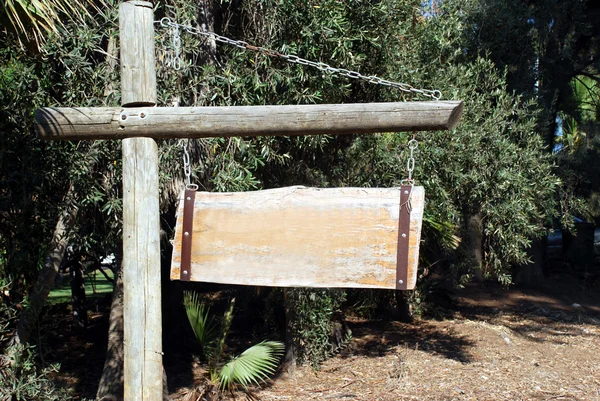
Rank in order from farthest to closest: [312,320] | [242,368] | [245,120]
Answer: [312,320]
[242,368]
[245,120]

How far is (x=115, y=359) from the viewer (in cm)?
729

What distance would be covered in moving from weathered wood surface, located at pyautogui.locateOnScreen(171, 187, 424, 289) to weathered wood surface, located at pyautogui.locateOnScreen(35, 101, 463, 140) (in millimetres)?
328

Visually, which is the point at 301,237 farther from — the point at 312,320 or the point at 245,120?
the point at 312,320

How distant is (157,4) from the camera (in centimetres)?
588

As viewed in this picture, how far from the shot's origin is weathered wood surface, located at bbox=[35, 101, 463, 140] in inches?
119

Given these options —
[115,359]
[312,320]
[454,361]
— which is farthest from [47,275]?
[454,361]

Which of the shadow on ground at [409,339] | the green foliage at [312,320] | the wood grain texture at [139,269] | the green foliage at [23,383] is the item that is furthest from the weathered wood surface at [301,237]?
the shadow on ground at [409,339]

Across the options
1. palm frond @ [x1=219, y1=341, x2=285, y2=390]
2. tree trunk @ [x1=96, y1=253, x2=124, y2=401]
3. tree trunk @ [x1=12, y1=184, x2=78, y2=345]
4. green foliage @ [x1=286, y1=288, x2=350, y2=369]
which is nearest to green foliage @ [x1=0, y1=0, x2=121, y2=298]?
tree trunk @ [x1=12, y1=184, x2=78, y2=345]

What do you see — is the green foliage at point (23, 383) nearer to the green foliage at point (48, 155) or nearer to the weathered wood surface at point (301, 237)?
the green foliage at point (48, 155)

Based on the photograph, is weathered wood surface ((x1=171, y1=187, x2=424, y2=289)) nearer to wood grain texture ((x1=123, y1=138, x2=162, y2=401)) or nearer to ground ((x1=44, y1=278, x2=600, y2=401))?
wood grain texture ((x1=123, y1=138, x2=162, y2=401))

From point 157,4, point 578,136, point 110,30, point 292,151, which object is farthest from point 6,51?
point 578,136

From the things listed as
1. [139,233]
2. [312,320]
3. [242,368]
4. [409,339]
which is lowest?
[409,339]

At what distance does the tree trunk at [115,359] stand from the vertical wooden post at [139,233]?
3827 millimetres

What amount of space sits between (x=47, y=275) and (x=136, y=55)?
324cm
